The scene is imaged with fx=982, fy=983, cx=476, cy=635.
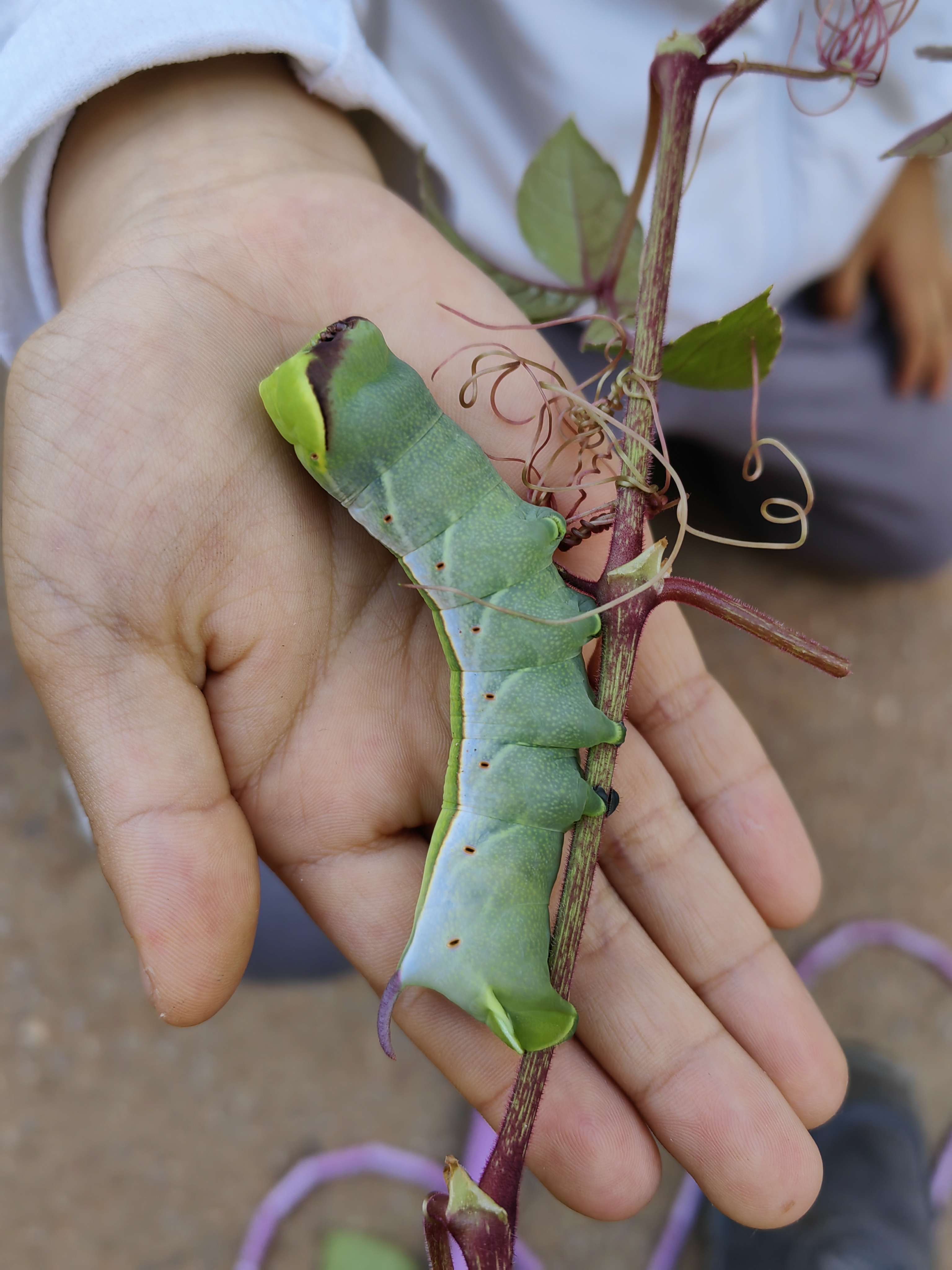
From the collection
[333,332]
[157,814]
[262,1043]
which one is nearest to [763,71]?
[333,332]

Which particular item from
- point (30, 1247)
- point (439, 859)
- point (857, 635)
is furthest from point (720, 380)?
point (30, 1247)

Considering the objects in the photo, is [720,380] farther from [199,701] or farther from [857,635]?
[857,635]

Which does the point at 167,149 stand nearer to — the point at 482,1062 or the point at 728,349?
the point at 728,349

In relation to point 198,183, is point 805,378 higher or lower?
lower

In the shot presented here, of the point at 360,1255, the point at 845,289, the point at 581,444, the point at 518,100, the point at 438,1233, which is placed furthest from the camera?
the point at 845,289

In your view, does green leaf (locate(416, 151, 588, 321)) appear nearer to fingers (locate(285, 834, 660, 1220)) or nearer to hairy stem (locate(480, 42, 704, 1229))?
hairy stem (locate(480, 42, 704, 1229))

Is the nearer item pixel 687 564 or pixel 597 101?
pixel 597 101

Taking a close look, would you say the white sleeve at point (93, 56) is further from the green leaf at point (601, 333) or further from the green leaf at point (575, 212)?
the green leaf at point (601, 333)

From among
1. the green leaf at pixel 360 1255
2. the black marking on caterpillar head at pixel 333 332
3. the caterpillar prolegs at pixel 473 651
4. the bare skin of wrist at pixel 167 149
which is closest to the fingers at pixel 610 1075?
the caterpillar prolegs at pixel 473 651
